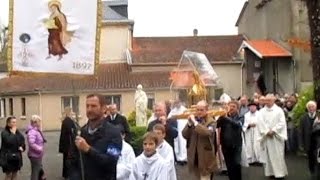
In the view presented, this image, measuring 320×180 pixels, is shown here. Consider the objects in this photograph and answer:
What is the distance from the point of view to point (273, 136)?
16.3m

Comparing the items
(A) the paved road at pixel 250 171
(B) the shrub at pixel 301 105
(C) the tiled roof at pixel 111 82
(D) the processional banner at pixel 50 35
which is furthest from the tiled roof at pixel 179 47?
(D) the processional banner at pixel 50 35

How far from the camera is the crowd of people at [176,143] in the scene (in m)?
7.11

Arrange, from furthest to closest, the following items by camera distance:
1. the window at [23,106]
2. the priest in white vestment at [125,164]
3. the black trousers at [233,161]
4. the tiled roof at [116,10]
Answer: the tiled roof at [116,10] → the window at [23,106] → the black trousers at [233,161] → the priest in white vestment at [125,164]

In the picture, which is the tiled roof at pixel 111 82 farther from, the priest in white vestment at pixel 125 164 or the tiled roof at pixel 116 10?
the priest in white vestment at pixel 125 164

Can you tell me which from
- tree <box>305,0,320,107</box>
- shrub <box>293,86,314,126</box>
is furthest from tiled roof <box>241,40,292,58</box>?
tree <box>305,0,320,107</box>

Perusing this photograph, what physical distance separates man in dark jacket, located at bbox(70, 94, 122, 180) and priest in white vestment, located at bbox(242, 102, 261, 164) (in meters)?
11.4

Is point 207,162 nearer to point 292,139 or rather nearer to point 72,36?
point 72,36

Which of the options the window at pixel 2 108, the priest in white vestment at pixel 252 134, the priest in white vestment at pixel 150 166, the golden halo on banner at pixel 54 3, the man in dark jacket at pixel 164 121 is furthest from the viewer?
the window at pixel 2 108

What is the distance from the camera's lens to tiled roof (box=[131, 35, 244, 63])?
55719 millimetres

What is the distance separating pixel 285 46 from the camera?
1785 inches

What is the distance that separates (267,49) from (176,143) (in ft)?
87.3

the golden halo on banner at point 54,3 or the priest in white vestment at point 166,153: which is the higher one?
the golden halo on banner at point 54,3

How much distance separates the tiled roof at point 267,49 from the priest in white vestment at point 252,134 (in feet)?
83.2

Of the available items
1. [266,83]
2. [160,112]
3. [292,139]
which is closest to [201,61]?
[266,83]
